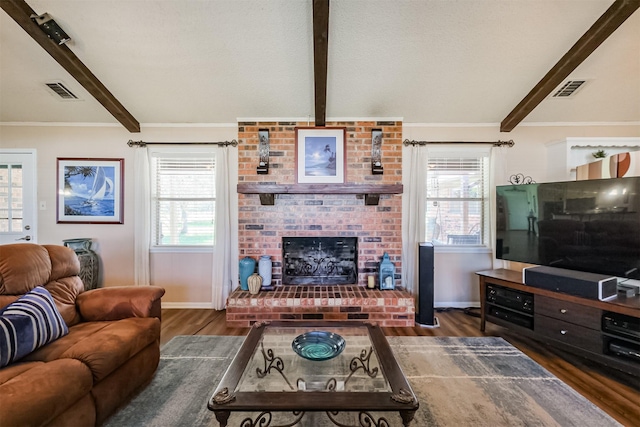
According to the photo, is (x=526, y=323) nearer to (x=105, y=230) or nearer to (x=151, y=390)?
(x=151, y=390)

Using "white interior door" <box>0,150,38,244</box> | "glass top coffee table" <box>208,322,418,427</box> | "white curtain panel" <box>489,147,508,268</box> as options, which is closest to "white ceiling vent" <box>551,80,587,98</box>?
"white curtain panel" <box>489,147,508,268</box>

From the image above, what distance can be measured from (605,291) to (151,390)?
334 cm

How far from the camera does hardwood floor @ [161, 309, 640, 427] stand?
161cm

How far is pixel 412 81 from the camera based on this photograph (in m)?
2.54

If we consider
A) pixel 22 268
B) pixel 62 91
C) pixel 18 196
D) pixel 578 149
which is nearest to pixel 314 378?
pixel 22 268

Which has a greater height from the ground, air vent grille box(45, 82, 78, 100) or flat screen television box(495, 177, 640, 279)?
air vent grille box(45, 82, 78, 100)

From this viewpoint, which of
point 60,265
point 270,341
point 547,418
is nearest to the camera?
point 547,418

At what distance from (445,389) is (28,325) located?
97.6 inches

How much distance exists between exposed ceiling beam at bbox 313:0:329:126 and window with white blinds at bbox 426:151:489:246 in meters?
1.63

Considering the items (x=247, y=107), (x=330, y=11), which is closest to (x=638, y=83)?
(x=330, y=11)

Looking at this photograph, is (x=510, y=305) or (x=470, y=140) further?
(x=470, y=140)

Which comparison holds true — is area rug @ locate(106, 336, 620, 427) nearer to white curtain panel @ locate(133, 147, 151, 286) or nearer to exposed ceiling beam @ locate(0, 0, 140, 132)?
white curtain panel @ locate(133, 147, 151, 286)

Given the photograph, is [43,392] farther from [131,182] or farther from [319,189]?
[131,182]

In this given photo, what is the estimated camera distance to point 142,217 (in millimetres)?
3125
